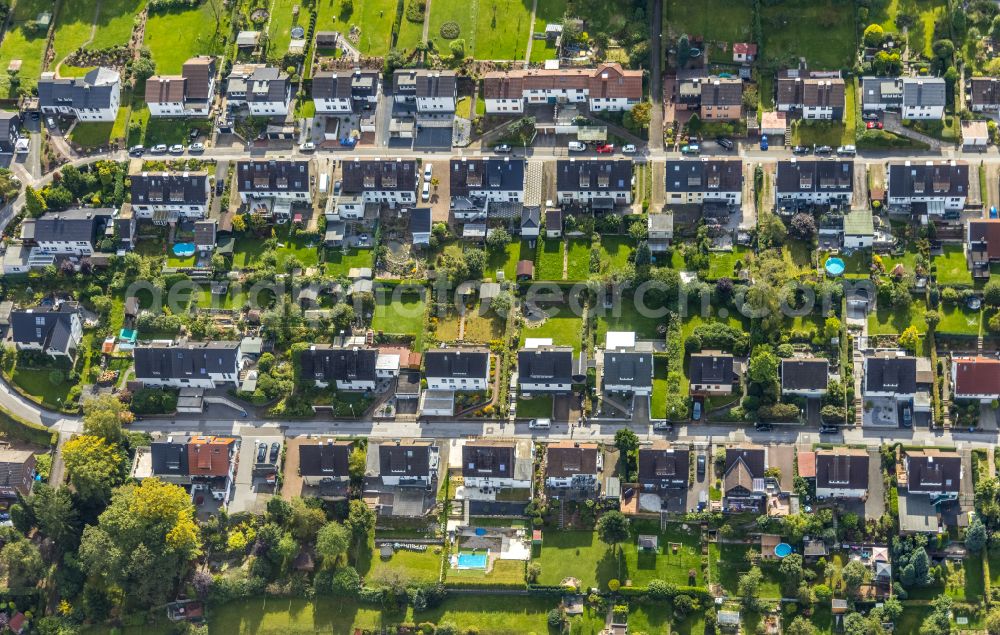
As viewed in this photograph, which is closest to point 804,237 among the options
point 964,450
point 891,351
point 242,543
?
point 891,351

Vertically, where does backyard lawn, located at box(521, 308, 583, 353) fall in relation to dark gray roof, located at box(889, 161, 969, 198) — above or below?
below

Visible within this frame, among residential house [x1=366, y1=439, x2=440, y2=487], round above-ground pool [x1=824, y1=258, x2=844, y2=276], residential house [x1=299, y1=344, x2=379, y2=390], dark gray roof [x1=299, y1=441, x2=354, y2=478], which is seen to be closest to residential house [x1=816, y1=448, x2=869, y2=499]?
round above-ground pool [x1=824, y1=258, x2=844, y2=276]

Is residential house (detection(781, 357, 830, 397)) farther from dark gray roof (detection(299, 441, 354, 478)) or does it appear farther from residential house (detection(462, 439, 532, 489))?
dark gray roof (detection(299, 441, 354, 478))

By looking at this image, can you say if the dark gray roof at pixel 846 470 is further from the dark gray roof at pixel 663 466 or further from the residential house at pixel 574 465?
the residential house at pixel 574 465

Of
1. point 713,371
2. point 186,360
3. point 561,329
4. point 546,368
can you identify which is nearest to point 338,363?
point 186,360

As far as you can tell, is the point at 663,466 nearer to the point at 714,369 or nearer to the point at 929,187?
the point at 714,369

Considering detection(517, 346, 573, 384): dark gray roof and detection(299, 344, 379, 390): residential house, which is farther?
detection(299, 344, 379, 390): residential house
